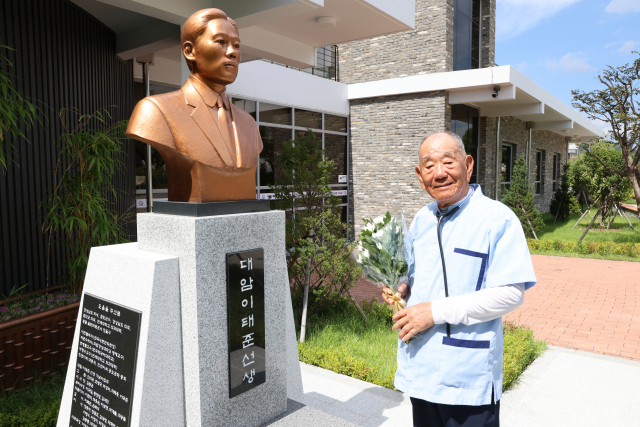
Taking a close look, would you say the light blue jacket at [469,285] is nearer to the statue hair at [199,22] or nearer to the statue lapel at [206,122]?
the statue lapel at [206,122]

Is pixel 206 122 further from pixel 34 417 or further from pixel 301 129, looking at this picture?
pixel 301 129

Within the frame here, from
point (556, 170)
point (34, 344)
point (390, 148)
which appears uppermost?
point (390, 148)

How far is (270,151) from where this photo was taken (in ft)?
35.0

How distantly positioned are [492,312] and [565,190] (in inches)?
843

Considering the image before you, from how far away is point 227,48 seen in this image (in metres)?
2.56

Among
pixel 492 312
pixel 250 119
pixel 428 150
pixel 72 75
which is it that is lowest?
pixel 492 312

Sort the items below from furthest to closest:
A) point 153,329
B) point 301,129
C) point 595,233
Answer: point 595,233, point 301,129, point 153,329

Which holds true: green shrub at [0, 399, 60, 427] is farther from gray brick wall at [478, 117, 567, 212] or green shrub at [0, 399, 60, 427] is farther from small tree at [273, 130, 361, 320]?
gray brick wall at [478, 117, 567, 212]

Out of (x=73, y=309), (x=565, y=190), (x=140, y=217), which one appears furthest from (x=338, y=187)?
(x=565, y=190)

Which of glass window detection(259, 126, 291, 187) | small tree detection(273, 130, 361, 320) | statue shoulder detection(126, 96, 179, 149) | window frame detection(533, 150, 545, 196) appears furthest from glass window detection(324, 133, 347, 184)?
window frame detection(533, 150, 545, 196)

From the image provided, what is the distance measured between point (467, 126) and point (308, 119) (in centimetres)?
542

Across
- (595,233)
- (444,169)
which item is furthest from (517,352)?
(595,233)

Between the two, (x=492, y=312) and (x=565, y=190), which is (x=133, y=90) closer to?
(x=492, y=312)

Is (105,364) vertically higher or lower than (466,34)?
lower
